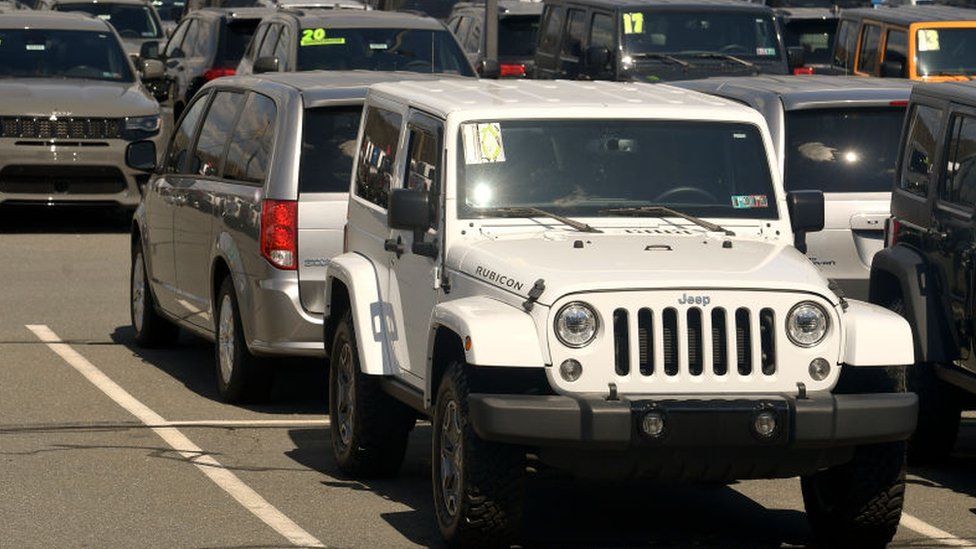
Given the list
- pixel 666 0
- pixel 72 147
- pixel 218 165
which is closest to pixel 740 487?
pixel 218 165

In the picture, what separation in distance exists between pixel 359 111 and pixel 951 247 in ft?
10.4

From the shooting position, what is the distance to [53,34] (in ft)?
69.5

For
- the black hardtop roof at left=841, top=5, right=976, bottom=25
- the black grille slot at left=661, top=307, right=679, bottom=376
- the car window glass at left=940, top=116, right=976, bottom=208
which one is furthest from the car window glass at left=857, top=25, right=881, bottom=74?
the black grille slot at left=661, top=307, right=679, bottom=376

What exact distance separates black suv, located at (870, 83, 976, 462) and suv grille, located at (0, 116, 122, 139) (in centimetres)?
1047

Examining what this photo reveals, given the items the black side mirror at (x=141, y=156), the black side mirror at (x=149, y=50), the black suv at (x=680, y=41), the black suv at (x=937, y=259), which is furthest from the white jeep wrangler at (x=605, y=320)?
the black side mirror at (x=149, y=50)

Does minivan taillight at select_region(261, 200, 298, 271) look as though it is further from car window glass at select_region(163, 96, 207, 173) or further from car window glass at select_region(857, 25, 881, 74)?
car window glass at select_region(857, 25, 881, 74)

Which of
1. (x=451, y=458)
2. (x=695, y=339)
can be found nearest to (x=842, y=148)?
(x=695, y=339)

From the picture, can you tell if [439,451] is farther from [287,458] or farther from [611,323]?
[287,458]

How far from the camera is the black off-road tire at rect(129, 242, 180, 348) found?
45.5ft

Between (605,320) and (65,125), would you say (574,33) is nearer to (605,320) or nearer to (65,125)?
(65,125)

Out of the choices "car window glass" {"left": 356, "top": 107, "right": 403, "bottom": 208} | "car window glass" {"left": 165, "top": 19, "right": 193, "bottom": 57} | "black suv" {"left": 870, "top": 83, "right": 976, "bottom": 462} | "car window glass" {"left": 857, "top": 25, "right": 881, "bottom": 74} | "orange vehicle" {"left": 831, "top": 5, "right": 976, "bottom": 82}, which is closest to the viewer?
"car window glass" {"left": 356, "top": 107, "right": 403, "bottom": 208}

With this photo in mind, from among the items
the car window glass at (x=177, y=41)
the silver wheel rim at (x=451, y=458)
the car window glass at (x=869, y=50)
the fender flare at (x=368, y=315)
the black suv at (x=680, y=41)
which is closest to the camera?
the silver wheel rim at (x=451, y=458)

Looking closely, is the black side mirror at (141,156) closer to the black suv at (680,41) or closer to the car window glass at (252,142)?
the car window glass at (252,142)

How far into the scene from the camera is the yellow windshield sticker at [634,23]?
21.9m
